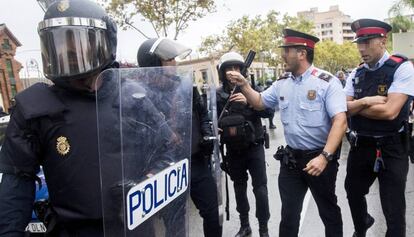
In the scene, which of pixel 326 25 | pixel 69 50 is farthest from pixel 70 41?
pixel 326 25

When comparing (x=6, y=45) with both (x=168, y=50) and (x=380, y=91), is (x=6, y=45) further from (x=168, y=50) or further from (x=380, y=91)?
(x=380, y=91)

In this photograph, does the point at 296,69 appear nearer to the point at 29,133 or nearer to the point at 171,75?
the point at 171,75

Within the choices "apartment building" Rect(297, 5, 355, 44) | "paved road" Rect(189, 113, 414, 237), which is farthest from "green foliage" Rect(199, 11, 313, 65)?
"apartment building" Rect(297, 5, 355, 44)

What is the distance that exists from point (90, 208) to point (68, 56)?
0.57m

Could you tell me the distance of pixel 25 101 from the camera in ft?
4.47

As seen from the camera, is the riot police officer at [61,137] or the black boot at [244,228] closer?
the riot police officer at [61,137]

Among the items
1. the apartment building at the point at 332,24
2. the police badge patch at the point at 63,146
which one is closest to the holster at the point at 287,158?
the police badge patch at the point at 63,146

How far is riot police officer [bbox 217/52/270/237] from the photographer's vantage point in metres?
3.51

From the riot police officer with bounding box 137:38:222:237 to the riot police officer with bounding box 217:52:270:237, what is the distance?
55 centimetres

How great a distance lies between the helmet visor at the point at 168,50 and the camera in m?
2.86

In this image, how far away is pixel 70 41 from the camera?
142 centimetres

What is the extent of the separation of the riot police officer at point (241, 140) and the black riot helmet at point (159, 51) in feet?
2.44

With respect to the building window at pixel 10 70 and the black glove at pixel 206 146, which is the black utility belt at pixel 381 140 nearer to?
the black glove at pixel 206 146

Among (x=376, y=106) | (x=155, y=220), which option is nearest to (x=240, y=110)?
(x=376, y=106)
